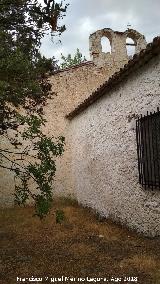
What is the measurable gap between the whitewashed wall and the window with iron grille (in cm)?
18

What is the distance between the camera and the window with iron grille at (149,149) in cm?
665

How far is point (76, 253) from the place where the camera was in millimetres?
6422

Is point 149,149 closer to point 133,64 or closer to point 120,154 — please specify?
point 120,154

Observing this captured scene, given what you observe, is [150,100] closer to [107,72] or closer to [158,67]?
[158,67]

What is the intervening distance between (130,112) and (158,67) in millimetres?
1421

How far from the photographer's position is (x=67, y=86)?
13.5 meters

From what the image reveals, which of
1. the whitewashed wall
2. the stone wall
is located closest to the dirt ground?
the whitewashed wall

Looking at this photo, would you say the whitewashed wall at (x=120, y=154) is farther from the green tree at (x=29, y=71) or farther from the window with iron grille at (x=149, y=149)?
the green tree at (x=29, y=71)

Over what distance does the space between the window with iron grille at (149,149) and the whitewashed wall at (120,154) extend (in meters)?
0.18

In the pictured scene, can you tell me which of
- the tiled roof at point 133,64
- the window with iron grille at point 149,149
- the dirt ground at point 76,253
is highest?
the tiled roof at point 133,64

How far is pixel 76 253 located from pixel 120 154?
277 cm

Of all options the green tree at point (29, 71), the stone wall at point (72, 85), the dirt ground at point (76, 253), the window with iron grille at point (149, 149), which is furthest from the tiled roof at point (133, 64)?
the stone wall at point (72, 85)

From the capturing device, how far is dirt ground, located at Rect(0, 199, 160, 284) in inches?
205

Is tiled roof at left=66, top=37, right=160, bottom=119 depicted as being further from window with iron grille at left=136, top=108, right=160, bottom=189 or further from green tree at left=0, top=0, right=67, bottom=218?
green tree at left=0, top=0, right=67, bottom=218
